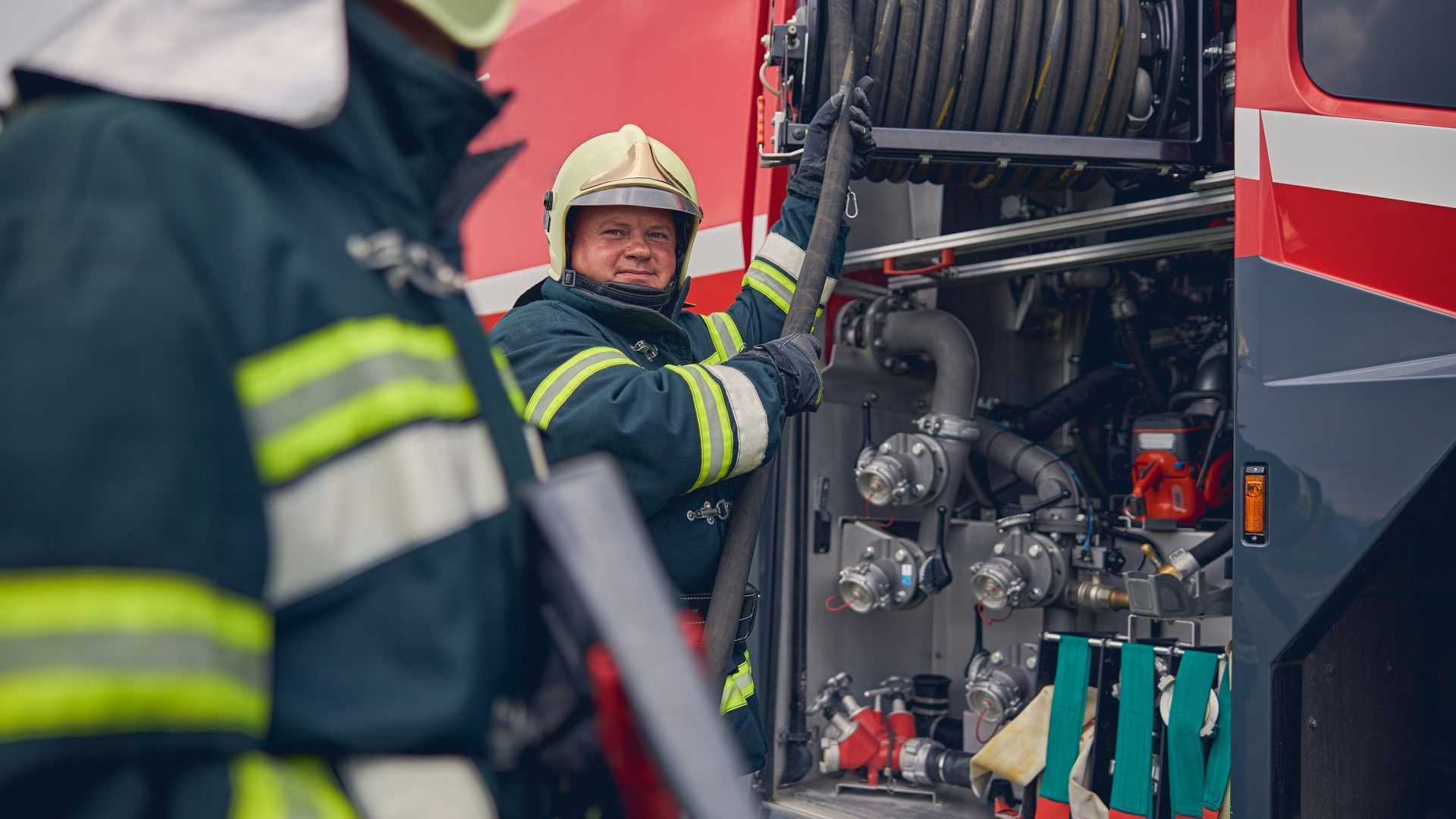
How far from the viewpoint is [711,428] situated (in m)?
1.98

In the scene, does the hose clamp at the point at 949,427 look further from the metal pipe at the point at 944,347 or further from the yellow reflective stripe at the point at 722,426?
the yellow reflective stripe at the point at 722,426

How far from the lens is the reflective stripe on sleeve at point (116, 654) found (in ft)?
1.70

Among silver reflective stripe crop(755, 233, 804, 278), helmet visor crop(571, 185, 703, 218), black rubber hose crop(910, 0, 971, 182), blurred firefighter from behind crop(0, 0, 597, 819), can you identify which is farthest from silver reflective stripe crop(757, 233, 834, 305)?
blurred firefighter from behind crop(0, 0, 597, 819)

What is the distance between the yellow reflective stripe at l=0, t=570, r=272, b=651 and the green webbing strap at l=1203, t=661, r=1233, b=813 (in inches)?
84.3

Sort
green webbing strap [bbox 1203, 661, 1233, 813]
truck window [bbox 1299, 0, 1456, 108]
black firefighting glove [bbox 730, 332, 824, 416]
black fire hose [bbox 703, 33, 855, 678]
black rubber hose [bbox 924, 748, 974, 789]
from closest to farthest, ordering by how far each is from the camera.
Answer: truck window [bbox 1299, 0, 1456, 108] → black fire hose [bbox 703, 33, 855, 678] → black firefighting glove [bbox 730, 332, 824, 416] → green webbing strap [bbox 1203, 661, 1233, 813] → black rubber hose [bbox 924, 748, 974, 789]

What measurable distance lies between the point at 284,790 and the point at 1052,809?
2439mm

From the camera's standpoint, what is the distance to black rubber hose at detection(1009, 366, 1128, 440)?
346 cm

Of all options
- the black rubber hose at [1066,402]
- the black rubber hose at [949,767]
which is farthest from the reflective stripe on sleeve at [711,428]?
the black rubber hose at [1066,402]

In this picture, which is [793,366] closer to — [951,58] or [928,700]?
[951,58]

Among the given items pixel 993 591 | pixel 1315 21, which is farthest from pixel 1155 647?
pixel 1315 21

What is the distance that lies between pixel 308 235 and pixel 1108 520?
2.90 m

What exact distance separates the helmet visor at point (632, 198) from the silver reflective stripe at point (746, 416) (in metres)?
0.51

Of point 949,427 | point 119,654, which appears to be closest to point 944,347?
point 949,427

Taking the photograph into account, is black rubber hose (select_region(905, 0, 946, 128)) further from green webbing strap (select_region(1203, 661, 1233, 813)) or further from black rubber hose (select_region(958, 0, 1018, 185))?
green webbing strap (select_region(1203, 661, 1233, 813))
